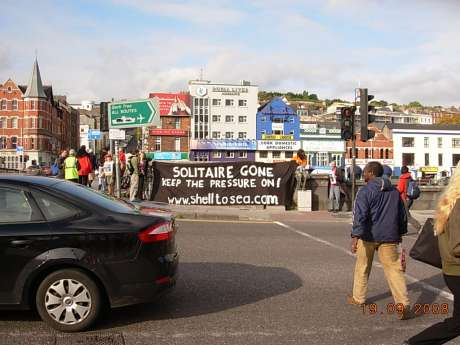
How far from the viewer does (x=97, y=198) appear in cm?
571

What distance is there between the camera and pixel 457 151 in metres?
101

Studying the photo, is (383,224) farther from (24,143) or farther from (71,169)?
(24,143)

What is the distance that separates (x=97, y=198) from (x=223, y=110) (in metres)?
92.1

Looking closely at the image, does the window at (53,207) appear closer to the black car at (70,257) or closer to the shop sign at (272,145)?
the black car at (70,257)

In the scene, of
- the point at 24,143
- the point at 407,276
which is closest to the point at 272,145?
the point at 24,143

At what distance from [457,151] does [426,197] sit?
3490 inches

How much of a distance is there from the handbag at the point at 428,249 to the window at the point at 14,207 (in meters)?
3.48

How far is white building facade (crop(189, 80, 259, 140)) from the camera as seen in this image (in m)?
96.4

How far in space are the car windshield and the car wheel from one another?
2.59 feet

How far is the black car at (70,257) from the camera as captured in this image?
16.2 feet

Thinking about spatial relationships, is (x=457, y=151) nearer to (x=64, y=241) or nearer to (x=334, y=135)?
(x=334, y=135)

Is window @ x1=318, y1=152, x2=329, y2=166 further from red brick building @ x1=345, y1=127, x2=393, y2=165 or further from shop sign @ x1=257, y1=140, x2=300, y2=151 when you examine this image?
shop sign @ x1=257, y1=140, x2=300, y2=151

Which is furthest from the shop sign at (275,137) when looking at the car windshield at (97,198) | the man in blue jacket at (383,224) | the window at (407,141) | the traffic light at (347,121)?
the car windshield at (97,198)
